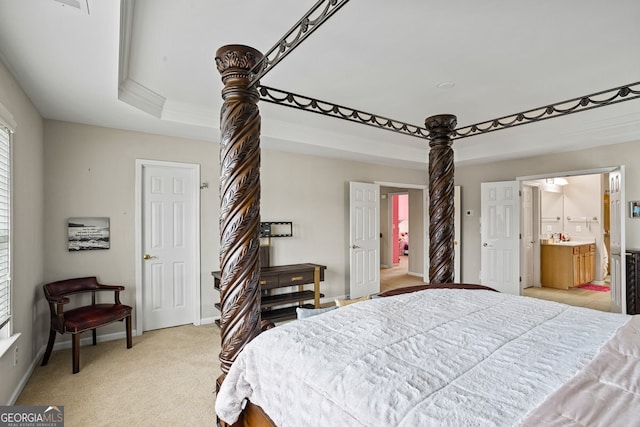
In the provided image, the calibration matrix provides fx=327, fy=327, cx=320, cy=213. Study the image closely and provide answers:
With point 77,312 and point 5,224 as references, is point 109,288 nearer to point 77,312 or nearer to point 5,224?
point 77,312

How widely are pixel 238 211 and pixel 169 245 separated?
9.31ft

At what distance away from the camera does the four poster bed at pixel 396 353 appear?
0.92 m

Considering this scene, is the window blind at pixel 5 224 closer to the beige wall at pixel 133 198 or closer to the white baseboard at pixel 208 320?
the beige wall at pixel 133 198

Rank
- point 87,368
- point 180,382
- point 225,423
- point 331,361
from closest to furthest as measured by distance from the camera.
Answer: point 331,361 → point 225,423 → point 180,382 → point 87,368

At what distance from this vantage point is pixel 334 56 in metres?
2.61

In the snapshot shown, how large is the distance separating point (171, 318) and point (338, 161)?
11.1 feet

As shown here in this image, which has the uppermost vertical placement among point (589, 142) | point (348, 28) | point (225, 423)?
point (348, 28)

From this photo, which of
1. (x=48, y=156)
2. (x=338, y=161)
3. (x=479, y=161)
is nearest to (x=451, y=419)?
(x=48, y=156)

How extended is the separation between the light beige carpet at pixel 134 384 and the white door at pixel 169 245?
0.49 metres

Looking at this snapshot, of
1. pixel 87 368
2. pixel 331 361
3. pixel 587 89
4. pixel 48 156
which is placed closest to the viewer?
pixel 331 361

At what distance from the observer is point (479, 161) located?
5832 mm

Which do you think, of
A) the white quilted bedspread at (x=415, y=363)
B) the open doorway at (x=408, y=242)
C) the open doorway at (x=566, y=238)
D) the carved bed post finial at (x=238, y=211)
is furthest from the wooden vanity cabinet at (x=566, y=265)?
the carved bed post finial at (x=238, y=211)

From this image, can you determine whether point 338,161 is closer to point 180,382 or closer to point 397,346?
point 180,382

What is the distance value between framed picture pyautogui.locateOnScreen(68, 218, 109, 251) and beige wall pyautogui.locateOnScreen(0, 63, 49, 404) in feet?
0.89
